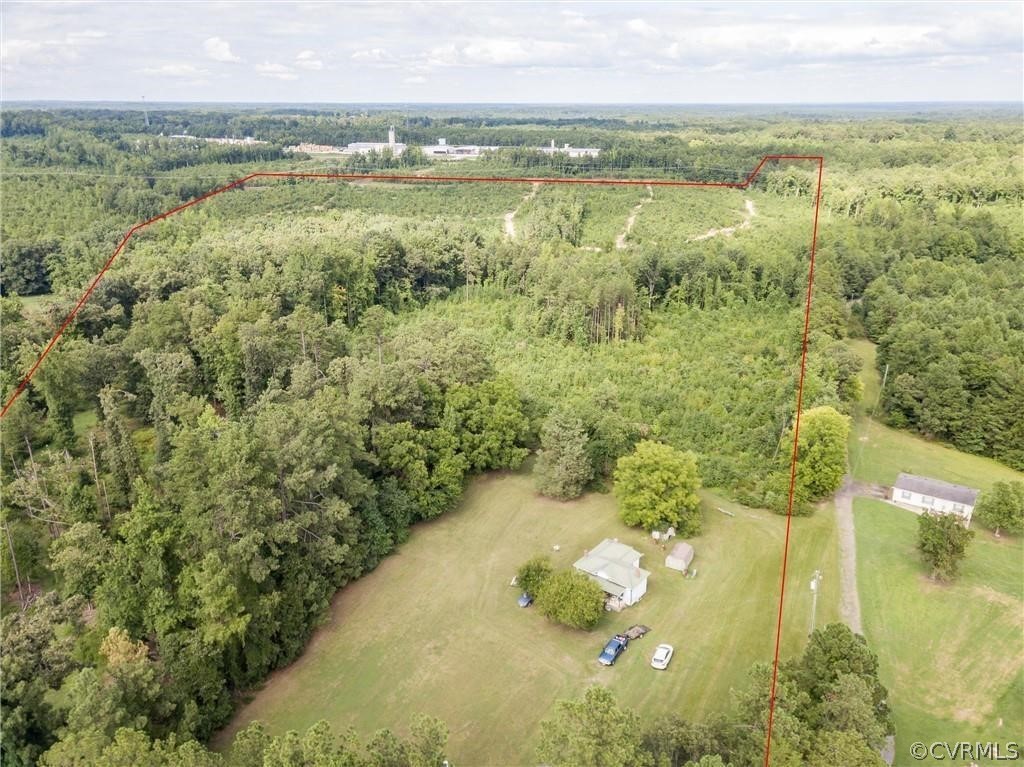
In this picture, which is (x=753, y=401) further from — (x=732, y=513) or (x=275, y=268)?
(x=275, y=268)

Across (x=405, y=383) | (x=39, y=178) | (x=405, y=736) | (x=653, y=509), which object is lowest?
(x=405, y=736)

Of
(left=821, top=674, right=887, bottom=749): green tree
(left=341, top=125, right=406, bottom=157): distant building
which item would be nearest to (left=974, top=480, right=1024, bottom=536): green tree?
(left=821, top=674, right=887, bottom=749): green tree

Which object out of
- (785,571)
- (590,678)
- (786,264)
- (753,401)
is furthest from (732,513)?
(786,264)

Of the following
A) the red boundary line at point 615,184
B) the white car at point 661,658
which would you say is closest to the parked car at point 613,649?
the white car at point 661,658

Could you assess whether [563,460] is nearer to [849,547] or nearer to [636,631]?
[636,631]

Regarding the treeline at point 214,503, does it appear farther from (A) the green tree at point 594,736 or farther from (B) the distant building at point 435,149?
(B) the distant building at point 435,149

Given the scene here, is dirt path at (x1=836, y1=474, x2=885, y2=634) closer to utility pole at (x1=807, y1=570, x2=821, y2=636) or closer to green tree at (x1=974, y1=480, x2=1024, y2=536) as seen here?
utility pole at (x1=807, y1=570, x2=821, y2=636)

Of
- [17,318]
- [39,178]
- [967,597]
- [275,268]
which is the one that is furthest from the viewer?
[39,178]

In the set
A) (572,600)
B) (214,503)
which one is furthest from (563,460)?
(214,503)
